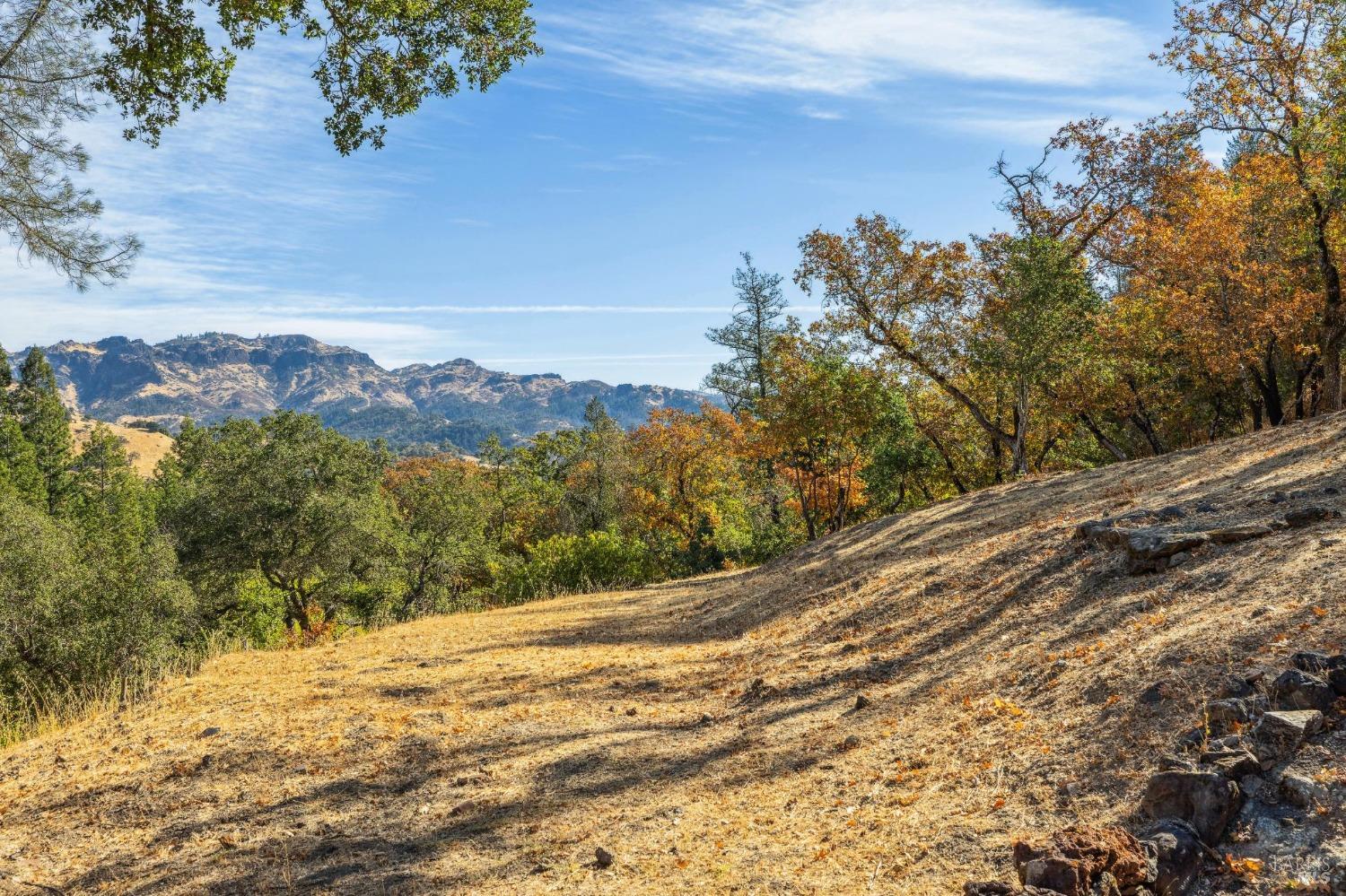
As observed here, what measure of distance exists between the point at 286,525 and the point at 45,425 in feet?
145

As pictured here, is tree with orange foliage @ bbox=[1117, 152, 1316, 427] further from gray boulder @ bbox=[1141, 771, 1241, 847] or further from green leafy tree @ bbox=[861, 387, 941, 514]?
gray boulder @ bbox=[1141, 771, 1241, 847]

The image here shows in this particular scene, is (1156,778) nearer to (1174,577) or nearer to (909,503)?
(1174,577)

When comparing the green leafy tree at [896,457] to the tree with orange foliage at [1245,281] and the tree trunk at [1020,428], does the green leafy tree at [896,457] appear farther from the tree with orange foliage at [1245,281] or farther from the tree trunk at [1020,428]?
the tree with orange foliage at [1245,281]

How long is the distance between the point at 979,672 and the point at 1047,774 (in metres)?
2.34

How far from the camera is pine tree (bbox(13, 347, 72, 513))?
A: 174 feet

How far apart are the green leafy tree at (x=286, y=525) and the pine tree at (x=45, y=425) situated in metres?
35.2

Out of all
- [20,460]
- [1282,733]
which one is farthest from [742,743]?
[20,460]

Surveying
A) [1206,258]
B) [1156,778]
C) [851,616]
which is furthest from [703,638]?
[1206,258]

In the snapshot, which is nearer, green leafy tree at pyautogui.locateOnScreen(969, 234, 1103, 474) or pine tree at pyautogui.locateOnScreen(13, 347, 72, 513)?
green leafy tree at pyautogui.locateOnScreen(969, 234, 1103, 474)

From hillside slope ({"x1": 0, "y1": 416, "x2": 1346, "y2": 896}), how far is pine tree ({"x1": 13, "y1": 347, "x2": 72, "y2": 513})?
181ft

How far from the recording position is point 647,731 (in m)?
7.77

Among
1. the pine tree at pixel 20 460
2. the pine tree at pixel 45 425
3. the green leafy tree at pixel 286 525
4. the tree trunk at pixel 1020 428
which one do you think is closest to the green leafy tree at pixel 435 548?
the green leafy tree at pixel 286 525

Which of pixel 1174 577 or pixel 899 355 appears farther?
pixel 899 355

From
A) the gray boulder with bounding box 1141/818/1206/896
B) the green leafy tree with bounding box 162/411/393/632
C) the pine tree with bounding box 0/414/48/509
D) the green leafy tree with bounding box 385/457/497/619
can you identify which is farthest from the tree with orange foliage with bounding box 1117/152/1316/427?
the pine tree with bounding box 0/414/48/509
